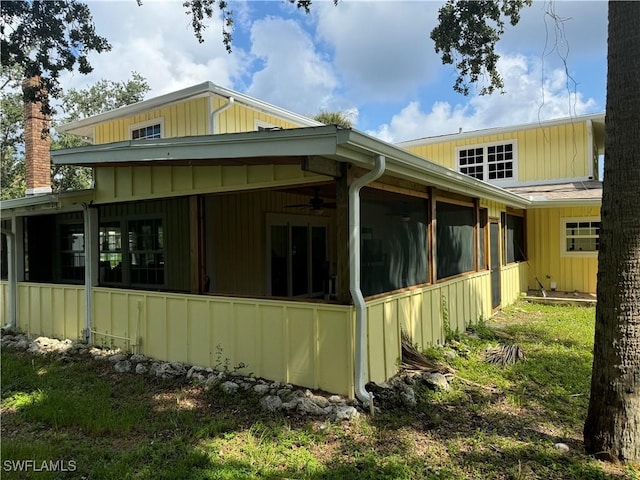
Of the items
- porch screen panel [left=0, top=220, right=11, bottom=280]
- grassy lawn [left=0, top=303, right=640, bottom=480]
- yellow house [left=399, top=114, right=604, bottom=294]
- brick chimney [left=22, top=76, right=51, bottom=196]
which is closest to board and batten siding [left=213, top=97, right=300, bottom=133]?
brick chimney [left=22, top=76, right=51, bottom=196]

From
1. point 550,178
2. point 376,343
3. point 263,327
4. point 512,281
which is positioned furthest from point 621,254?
point 550,178

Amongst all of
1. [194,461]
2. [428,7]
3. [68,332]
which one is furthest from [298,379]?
[428,7]

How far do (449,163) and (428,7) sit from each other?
7850mm

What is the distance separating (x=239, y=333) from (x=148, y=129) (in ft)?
25.3

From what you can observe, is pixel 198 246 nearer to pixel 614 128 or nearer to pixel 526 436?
pixel 526 436

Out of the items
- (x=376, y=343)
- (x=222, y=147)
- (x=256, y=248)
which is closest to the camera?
(x=222, y=147)

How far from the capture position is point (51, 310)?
296 inches

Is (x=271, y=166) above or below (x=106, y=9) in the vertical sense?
below

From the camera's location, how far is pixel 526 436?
12.1ft

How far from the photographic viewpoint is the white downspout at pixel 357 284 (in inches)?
166

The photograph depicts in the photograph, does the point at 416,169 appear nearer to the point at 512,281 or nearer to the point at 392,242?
the point at 392,242

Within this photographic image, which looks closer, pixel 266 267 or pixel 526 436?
pixel 526 436

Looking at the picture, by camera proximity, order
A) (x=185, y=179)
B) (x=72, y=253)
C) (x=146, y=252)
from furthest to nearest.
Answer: (x=72, y=253) < (x=146, y=252) < (x=185, y=179)

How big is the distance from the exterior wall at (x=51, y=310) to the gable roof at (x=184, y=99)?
15.5 feet
